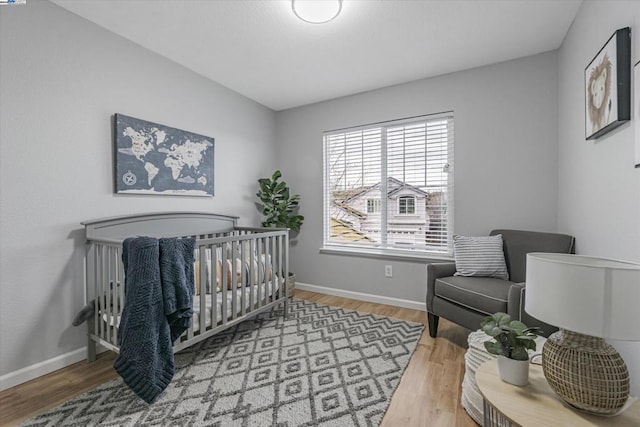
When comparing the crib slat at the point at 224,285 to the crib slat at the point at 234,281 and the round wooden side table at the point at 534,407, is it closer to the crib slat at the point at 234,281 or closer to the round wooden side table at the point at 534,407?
the crib slat at the point at 234,281

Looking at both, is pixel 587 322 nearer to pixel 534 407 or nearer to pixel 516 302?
pixel 534 407

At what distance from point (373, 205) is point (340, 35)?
1716 millimetres

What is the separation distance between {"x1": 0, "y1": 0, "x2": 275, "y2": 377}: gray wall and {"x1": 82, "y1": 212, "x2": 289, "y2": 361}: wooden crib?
0.12 metres

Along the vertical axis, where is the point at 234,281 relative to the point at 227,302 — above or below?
above

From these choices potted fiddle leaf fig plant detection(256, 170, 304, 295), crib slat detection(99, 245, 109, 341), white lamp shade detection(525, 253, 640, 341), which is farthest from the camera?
potted fiddle leaf fig plant detection(256, 170, 304, 295)

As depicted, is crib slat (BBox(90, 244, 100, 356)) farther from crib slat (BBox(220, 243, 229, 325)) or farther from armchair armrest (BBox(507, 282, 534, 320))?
armchair armrest (BBox(507, 282, 534, 320))

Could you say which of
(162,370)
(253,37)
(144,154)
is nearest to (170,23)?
(253,37)

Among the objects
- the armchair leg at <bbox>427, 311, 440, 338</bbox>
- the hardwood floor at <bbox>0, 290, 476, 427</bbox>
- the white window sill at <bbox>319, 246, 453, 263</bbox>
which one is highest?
the white window sill at <bbox>319, 246, 453, 263</bbox>

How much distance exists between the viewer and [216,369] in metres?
1.81

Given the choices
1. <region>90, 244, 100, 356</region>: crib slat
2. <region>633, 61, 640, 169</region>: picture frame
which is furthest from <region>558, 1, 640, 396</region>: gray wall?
<region>90, 244, 100, 356</region>: crib slat

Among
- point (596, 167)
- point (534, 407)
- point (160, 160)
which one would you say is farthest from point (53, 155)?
point (596, 167)

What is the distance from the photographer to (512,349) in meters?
1.00

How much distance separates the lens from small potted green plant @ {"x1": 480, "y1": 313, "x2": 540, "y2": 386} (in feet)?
3.23

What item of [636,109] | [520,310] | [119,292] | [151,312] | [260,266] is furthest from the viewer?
[260,266]
